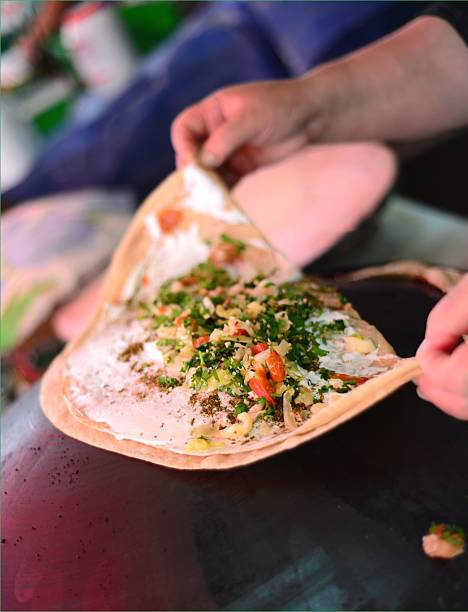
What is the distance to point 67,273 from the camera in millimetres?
1734

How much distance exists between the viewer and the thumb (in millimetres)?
1005

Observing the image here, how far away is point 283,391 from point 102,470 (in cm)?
20

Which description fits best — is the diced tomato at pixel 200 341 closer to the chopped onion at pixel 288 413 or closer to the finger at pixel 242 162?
the chopped onion at pixel 288 413

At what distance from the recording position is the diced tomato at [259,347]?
2.23 ft

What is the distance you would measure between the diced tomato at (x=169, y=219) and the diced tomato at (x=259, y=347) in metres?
0.36

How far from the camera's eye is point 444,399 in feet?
1.89

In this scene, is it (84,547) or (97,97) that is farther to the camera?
(97,97)

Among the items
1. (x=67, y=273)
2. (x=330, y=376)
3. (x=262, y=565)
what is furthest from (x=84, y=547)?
(x=67, y=273)

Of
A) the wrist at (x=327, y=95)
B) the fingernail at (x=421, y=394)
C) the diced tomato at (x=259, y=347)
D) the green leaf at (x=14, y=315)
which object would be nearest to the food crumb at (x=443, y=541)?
the fingernail at (x=421, y=394)

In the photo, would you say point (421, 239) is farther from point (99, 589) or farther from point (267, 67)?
point (99, 589)

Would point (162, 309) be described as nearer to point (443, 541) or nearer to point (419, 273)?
point (419, 273)

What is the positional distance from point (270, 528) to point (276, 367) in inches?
5.9

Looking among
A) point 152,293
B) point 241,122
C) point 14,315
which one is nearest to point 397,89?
point 241,122

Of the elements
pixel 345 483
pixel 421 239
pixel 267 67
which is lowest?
pixel 421 239
